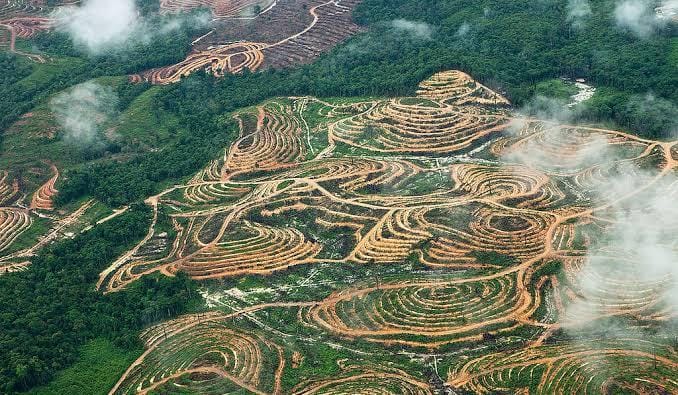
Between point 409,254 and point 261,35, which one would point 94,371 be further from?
point 261,35

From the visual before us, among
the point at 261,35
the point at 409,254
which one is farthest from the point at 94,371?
the point at 261,35

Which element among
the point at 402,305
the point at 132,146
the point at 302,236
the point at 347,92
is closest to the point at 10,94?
the point at 132,146

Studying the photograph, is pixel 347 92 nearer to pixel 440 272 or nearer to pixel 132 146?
pixel 132 146

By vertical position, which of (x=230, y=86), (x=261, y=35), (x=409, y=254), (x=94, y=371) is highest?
(x=409, y=254)

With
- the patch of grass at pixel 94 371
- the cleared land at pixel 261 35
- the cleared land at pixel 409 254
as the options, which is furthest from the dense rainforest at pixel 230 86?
the cleared land at pixel 409 254

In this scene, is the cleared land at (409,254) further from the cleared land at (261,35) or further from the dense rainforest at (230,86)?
the cleared land at (261,35)
